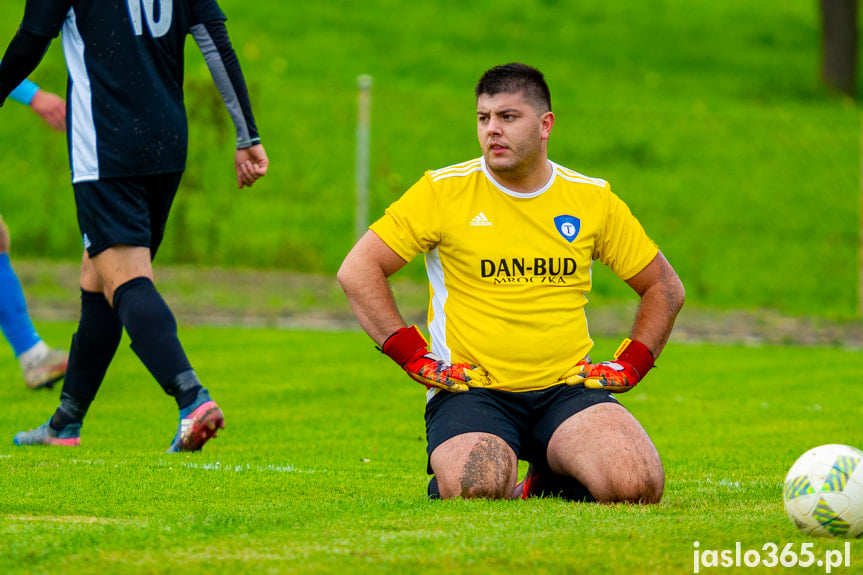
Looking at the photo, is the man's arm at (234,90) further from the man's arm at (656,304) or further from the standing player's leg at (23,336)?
the standing player's leg at (23,336)

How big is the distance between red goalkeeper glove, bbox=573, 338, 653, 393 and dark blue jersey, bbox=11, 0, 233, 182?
2.21 metres

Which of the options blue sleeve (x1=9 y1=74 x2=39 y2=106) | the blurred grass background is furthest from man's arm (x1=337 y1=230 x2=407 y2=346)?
the blurred grass background

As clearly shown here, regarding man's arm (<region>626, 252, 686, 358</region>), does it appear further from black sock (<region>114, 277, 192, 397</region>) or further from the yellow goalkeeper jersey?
black sock (<region>114, 277, 192, 397</region>)

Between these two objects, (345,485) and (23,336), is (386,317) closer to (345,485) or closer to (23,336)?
(345,485)

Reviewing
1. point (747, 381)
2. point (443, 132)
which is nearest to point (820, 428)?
point (747, 381)

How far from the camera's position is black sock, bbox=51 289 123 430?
6023 mm

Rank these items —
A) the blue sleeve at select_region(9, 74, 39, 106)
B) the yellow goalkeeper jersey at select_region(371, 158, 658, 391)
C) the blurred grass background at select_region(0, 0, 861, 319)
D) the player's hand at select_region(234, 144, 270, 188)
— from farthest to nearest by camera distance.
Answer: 1. the blurred grass background at select_region(0, 0, 861, 319)
2. the blue sleeve at select_region(9, 74, 39, 106)
3. the player's hand at select_region(234, 144, 270, 188)
4. the yellow goalkeeper jersey at select_region(371, 158, 658, 391)

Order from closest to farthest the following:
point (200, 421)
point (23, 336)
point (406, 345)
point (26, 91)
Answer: point (406, 345) → point (200, 421) → point (26, 91) → point (23, 336)

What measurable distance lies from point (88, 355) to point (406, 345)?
6.17ft

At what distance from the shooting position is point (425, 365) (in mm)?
4953

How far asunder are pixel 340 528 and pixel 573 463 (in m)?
1.20

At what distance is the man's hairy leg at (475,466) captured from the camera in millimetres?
4633

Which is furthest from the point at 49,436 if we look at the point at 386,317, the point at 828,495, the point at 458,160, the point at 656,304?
the point at 458,160

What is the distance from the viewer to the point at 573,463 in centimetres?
479
